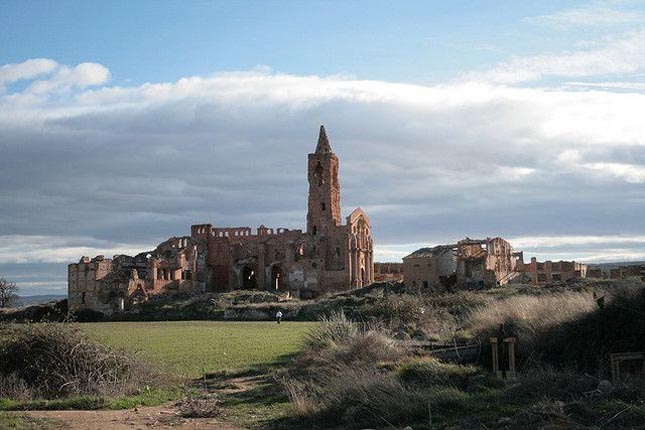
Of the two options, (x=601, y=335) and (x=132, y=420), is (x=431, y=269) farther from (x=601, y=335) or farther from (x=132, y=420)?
(x=132, y=420)

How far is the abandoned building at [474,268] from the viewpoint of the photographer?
68.9 metres

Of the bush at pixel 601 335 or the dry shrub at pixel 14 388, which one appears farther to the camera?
the dry shrub at pixel 14 388

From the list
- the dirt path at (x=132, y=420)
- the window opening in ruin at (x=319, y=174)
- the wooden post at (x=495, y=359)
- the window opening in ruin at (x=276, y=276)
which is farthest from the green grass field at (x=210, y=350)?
the window opening in ruin at (x=319, y=174)

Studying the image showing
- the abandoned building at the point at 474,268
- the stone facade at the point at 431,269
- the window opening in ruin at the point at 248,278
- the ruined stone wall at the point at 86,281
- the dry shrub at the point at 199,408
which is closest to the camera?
the dry shrub at the point at 199,408

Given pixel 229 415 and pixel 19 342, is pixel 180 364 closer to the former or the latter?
pixel 19 342

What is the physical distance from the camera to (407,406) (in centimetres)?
1241

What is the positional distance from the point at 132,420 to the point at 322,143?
7998 cm

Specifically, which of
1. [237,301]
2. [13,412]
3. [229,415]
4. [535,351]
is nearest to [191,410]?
[229,415]

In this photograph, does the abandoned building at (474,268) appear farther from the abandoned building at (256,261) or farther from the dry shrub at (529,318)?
the dry shrub at (529,318)

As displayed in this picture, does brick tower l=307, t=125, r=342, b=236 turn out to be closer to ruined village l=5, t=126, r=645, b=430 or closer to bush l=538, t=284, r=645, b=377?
ruined village l=5, t=126, r=645, b=430

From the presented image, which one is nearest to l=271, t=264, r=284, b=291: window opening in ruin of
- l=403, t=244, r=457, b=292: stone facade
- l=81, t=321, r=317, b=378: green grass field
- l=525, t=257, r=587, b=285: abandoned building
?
l=403, t=244, r=457, b=292: stone facade

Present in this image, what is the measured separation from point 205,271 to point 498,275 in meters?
34.4

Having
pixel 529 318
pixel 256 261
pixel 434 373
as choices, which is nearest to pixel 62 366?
pixel 434 373

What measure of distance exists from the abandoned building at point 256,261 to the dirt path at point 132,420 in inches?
2421
